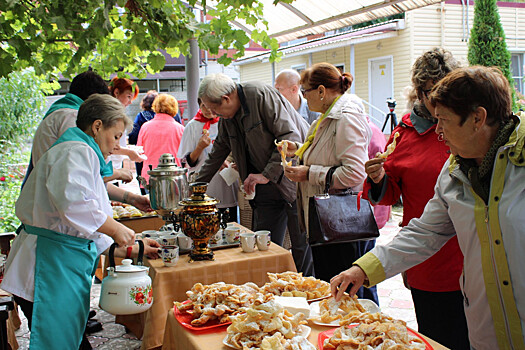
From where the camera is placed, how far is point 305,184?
3055 mm

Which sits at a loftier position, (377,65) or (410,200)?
(377,65)

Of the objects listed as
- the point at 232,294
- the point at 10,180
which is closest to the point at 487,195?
the point at 232,294

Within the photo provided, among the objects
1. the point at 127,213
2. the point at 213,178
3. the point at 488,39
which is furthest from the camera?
the point at 488,39

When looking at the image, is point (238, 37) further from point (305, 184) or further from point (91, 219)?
point (91, 219)

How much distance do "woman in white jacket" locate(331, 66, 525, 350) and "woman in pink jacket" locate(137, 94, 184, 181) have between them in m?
4.48

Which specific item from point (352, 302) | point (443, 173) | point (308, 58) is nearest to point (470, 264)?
point (443, 173)

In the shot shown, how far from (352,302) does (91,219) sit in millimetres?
1209

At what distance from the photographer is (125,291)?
6.73ft

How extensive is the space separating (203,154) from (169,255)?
2.39m

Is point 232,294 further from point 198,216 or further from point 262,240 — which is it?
point 262,240

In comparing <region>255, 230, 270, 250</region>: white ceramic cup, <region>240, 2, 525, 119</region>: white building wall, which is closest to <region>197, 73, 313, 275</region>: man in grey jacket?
<region>255, 230, 270, 250</region>: white ceramic cup

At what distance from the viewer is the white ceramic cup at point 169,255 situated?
2.48m

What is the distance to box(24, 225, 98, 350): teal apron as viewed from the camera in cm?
219

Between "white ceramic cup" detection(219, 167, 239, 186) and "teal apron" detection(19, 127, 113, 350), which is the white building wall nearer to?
"white ceramic cup" detection(219, 167, 239, 186)
